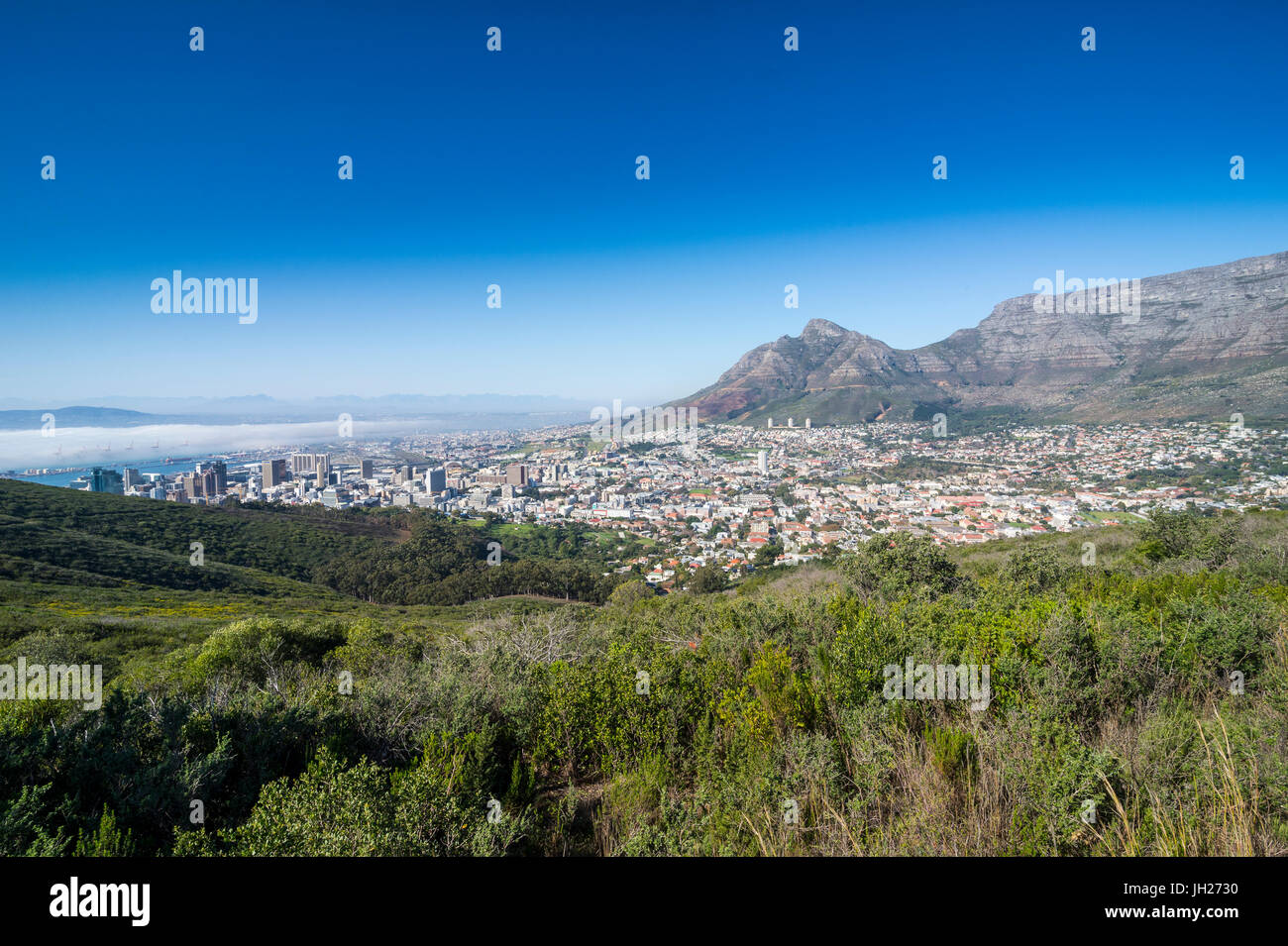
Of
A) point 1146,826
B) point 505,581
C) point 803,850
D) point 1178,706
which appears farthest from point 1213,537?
point 505,581

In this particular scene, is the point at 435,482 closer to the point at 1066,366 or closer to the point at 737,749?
the point at 737,749

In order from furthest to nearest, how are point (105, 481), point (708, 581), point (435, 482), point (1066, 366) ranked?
point (1066, 366) → point (435, 482) → point (105, 481) → point (708, 581)

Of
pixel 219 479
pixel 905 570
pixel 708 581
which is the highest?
pixel 219 479

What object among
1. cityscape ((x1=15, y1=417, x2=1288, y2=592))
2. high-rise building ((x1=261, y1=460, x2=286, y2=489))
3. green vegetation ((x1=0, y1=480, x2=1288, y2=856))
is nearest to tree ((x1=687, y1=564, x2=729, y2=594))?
cityscape ((x1=15, y1=417, x2=1288, y2=592))

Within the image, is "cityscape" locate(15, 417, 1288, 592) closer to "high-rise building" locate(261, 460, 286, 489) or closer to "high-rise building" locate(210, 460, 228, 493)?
"high-rise building" locate(261, 460, 286, 489)

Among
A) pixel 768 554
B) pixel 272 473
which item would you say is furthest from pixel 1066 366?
pixel 272 473
